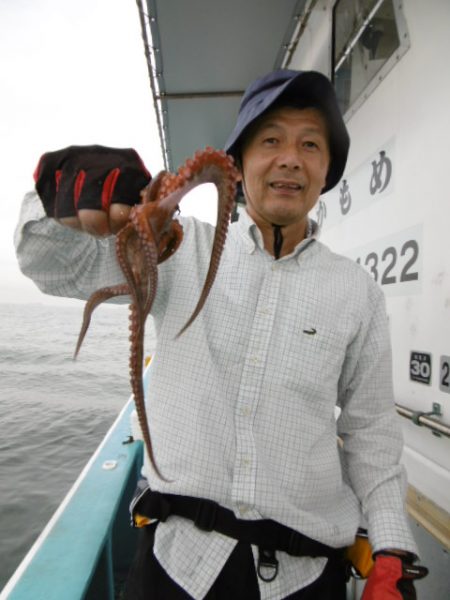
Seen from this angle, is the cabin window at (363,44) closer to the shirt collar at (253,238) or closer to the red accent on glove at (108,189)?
the shirt collar at (253,238)

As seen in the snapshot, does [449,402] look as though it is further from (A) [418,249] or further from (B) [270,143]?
(B) [270,143]

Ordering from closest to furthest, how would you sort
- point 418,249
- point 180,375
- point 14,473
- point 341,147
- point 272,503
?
point 272,503 → point 180,375 → point 341,147 → point 418,249 → point 14,473

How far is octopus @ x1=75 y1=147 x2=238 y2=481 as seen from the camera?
876mm

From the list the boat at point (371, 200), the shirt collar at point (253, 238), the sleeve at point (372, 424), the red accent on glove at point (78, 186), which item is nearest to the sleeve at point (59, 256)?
the red accent on glove at point (78, 186)

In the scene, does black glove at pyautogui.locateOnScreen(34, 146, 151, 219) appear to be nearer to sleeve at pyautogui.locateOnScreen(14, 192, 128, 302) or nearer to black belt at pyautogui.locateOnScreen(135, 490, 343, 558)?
sleeve at pyautogui.locateOnScreen(14, 192, 128, 302)

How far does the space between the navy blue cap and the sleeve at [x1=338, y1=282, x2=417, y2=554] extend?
87 cm

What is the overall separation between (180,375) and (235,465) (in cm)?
43

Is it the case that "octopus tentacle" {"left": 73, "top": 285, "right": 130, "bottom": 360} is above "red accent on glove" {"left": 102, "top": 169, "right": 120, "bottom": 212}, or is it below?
below

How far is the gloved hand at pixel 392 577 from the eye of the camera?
5.08 feet

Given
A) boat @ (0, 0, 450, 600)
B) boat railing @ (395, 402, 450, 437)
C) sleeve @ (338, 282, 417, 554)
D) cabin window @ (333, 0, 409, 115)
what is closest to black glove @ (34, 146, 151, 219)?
sleeve @ (338, 282, 417, 554)

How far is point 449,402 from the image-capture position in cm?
207

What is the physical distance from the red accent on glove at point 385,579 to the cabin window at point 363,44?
2794 millimetres

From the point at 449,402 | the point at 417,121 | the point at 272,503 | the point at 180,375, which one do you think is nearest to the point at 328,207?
the point at 417,121

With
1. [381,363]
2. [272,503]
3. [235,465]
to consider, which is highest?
[381,363]
